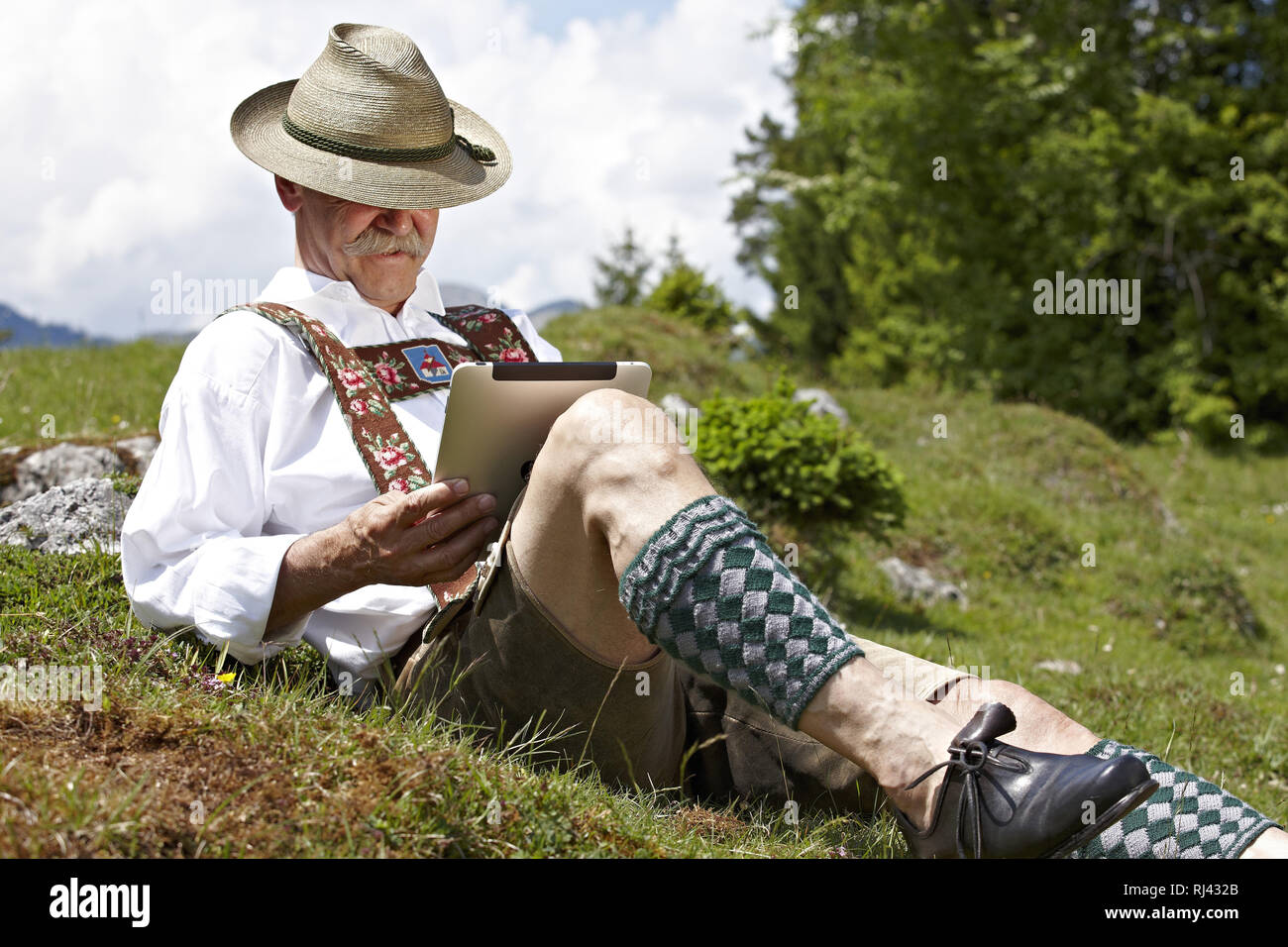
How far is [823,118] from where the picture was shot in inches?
731

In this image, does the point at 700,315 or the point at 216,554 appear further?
the point at 700,315

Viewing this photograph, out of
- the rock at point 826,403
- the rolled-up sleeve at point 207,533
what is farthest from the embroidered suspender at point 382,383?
the rock at point 826,403

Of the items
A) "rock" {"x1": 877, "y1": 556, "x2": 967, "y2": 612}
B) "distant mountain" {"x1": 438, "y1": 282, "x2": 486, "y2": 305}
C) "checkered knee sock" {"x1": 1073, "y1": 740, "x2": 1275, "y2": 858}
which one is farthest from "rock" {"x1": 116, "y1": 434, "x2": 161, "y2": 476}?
"rock" {"x1": 877, "y1": 556, "x2": 967, "y2": 612}

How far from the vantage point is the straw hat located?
279 cm

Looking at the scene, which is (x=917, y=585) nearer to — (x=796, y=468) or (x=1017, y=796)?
(x=796, y=468)

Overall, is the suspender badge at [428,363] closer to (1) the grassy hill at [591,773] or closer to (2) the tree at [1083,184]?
(1) the grassy hill at [591,773]

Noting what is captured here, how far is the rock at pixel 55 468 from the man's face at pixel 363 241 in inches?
61.8

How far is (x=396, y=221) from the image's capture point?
2854 millimetres

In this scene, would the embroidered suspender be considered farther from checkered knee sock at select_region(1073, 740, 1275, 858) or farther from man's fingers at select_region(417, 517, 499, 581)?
checkered knee sock at select_region(1073, 740, 1275, 858)

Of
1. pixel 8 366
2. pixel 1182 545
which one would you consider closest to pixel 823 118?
pixel 1182 545

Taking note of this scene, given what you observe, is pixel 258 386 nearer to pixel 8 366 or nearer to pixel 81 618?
pixel 81 618

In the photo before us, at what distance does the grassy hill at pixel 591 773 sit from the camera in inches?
68.6

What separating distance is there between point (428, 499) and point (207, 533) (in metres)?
0.56
